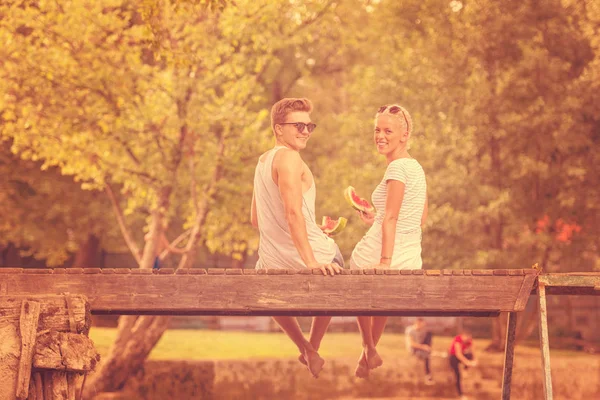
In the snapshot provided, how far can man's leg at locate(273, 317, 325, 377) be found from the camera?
26.0 ft

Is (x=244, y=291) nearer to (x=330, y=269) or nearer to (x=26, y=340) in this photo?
(x=330, y=269)

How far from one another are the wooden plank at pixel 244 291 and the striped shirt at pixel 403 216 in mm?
665

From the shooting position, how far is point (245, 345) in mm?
31031

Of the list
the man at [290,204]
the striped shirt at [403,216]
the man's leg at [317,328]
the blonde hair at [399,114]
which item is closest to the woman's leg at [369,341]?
the man's leg at [317,328]

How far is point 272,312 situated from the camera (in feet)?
23.9

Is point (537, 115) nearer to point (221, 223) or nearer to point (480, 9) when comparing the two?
point (480, 9)

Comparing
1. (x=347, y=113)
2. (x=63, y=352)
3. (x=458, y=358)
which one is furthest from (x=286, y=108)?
(x=347, y=113)

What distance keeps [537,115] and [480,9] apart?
3.39 meters

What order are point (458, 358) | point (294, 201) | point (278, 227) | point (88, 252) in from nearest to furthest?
point (294, 201) < point (278, 227) < point (458, 358) < point (88, 252)

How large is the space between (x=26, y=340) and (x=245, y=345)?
25000mm

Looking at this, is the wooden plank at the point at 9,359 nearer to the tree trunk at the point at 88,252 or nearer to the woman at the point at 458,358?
the woman at the point at 458,358

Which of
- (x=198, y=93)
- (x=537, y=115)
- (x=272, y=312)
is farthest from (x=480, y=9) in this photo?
(x=272, y=312)

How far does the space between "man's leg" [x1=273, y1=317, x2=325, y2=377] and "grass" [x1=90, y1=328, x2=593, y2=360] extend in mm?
17740

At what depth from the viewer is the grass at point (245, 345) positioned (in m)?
28.2
